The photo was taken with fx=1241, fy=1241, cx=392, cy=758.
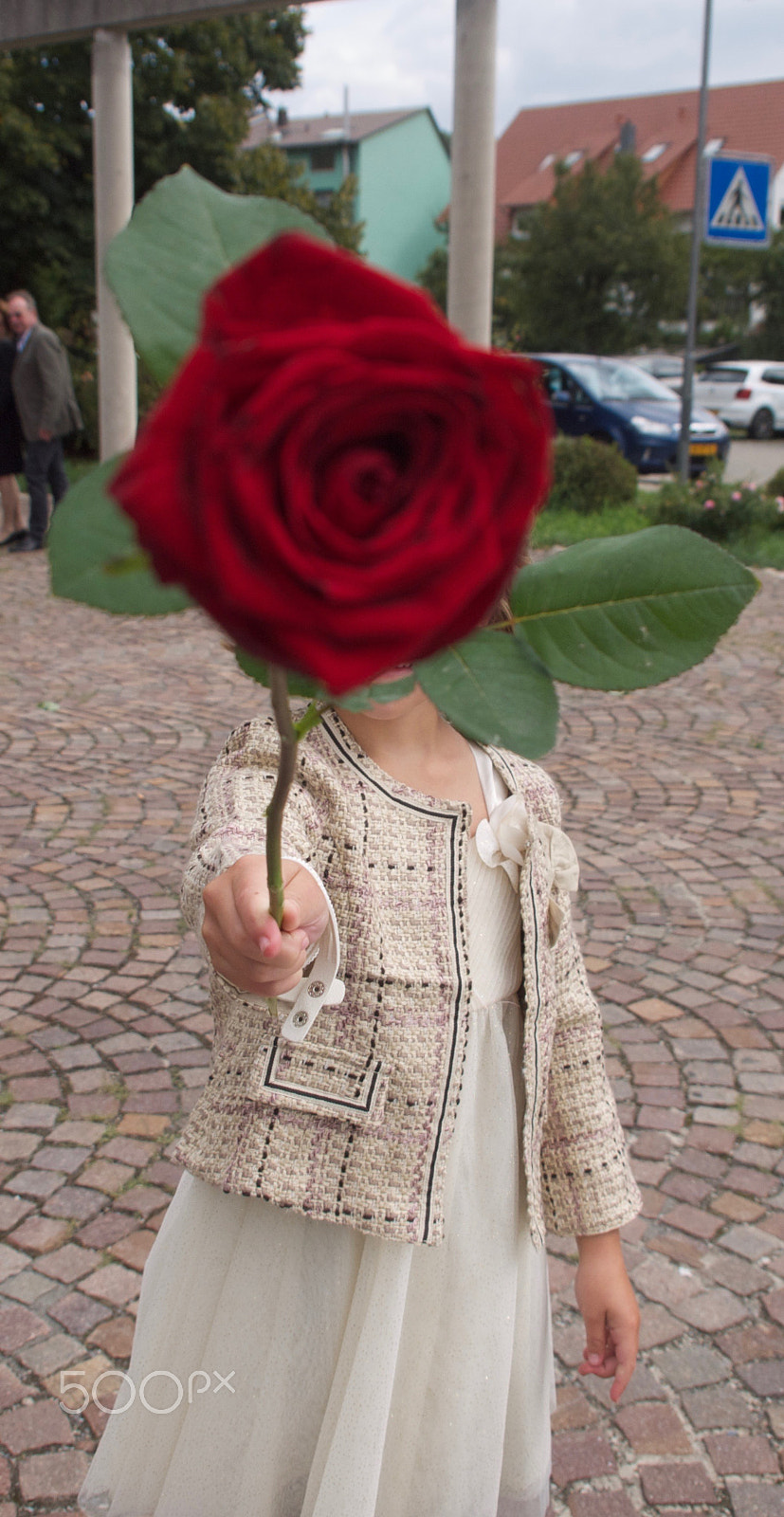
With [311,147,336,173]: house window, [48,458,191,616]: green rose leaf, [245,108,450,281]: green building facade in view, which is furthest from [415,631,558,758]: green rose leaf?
[311,147,336,173]: house window

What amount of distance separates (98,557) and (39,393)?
30.9 ft

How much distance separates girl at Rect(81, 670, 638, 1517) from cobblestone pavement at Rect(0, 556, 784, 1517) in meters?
0.45

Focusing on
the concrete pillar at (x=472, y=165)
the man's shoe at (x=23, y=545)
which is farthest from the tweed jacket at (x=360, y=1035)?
the man's shoe at (x=23, y=545)

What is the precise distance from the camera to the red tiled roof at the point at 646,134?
4528cm

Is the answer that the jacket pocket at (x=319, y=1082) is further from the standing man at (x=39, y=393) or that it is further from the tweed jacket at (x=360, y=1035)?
the standing man at (x=39, y=393)

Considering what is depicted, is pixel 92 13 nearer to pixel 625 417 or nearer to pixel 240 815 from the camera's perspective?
pixel 240 815

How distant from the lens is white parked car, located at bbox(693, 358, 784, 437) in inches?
974

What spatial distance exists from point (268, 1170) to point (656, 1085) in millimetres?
2200

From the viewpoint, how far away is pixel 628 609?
0.64m

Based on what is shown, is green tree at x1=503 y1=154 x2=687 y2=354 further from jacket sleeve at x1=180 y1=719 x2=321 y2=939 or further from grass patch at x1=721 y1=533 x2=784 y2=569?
jacket sleeve at x1=180 y1=719 x2=321 y2=939

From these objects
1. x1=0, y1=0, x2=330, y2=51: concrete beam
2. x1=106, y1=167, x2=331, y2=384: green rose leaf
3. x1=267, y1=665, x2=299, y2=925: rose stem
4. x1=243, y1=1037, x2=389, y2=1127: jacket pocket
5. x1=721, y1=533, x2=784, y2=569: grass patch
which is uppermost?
x1=0, y1=0, x2=330, y2=51: concrete beam

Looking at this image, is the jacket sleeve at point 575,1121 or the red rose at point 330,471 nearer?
the red rose at point 330,471

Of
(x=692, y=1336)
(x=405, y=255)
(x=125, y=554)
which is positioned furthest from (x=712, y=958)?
(x=405, y=255)

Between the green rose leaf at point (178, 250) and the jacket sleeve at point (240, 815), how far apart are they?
2.14 feet
